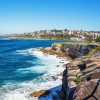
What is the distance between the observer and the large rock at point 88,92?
17828 millimetres

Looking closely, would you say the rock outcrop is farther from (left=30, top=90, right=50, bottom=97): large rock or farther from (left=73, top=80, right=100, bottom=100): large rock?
(left=30, top=90, right=50, bottom=97): large rock

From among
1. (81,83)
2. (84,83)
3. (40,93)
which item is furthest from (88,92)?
(40,93)

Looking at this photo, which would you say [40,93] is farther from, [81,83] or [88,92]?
[88,92]

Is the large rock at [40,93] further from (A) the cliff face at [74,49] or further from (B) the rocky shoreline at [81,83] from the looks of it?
(A) the cliff face at [74,49]

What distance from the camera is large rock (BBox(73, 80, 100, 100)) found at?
1783 cm

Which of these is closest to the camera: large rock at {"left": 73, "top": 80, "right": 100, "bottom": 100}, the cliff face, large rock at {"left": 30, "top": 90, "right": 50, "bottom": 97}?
large rock at {"left": 73, "top": 80, "right": 100, "bottom": 100}

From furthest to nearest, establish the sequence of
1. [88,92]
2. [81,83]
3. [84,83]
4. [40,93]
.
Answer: [40,93] → [81,83] → [84,83] → [88,92]

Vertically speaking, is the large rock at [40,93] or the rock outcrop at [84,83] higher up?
the rock outcrop at [84,83]

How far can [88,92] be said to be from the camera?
1822 centimetres

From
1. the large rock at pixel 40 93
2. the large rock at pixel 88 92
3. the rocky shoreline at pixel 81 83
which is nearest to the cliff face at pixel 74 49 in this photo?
the large rock at pixel 40 93

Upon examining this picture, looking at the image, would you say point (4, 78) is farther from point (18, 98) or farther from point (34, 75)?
point (18, 98)

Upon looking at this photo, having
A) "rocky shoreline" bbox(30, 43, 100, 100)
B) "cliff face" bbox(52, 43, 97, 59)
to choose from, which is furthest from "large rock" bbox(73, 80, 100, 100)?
"cliff face" bbox(52, 43, 97, 59)

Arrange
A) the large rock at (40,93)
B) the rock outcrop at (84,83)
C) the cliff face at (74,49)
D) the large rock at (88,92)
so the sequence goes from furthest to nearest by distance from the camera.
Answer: the cliff face at (74,49)
the large rock at (40,93)
the rock outcrop at (84,83)
the large rock at (88,92)

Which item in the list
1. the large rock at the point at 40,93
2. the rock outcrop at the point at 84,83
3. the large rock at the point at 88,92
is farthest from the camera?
the large rock at the point at 40,93
